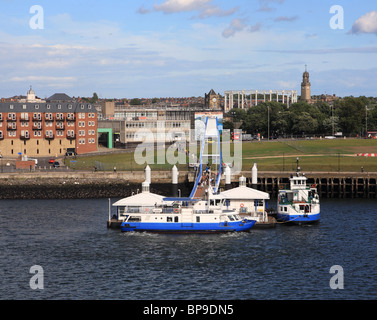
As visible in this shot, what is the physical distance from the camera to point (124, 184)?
127562 millimetres

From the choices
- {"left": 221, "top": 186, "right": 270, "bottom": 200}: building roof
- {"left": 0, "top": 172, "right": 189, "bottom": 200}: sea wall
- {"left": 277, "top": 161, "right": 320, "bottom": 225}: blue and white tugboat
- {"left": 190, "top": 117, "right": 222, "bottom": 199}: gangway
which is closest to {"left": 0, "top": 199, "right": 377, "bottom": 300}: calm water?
{"left": 277, "top": 161, "right": 320, "bottom": 225}: blue and white tugboat

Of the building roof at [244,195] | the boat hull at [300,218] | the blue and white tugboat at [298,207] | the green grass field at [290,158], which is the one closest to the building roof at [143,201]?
the building roof at [244,195]

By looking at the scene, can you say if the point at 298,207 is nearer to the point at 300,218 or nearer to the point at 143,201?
the point at 300,218

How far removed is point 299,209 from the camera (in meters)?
91.4

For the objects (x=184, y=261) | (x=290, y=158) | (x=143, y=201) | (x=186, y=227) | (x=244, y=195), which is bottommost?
(x=184, y=261)

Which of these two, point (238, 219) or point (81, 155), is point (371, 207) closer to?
point (238, 219)

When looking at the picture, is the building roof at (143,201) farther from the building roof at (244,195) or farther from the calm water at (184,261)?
the building roof at (244,195)

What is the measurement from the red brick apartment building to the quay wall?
1531 inches

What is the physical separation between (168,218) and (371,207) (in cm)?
3647

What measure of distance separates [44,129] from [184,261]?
10589cm

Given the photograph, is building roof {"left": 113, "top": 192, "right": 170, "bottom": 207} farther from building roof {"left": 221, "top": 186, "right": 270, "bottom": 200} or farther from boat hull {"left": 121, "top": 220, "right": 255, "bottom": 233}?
building roof {"left": 221, "top": 186, "right": 270, "bottom": 200}

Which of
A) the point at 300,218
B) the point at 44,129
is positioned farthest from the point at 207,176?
the point at 44,129

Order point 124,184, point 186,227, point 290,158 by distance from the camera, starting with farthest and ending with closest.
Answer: point 290,158
point 124,184
point 186,227
